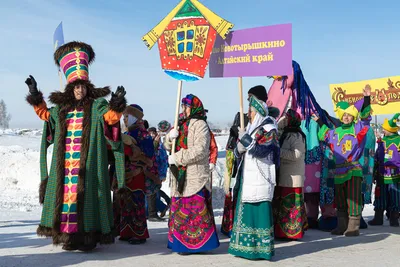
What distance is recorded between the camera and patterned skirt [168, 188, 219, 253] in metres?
5.49

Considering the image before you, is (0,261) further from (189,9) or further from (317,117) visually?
(317,117)

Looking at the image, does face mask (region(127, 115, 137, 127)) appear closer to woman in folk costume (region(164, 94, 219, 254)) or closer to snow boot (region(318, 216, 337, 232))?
woman in folk costume (region(164, 94, 219, 254))

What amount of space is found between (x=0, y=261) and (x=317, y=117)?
17.3 feet

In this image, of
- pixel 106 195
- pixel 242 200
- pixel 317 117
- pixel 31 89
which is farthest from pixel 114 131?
pixel 317 117

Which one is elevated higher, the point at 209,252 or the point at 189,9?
the point at 189,9

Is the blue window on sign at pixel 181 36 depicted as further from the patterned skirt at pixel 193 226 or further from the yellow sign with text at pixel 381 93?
the yellow sign with text at pixel 381 93

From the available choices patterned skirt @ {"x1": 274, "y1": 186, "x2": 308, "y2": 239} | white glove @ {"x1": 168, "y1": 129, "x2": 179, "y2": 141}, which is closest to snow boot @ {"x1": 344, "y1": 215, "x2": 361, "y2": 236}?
patterned skirt @ {"x1": 274, "y1": 186, "x2": 308, "y2": 239}

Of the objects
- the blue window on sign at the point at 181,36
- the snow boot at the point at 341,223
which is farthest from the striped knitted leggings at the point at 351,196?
the blue window on sign at the point at 181,36

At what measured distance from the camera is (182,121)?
585cm

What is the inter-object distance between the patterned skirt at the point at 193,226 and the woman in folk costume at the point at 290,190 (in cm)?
156

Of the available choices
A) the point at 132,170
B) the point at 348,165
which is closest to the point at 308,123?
the point at 348,165

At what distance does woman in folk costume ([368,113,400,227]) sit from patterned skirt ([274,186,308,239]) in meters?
2.61

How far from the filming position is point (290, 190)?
677 centimetres

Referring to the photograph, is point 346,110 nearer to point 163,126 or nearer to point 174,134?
point 174,134
